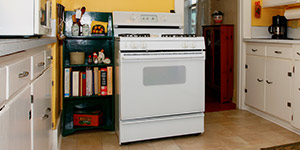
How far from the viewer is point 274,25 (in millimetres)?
3385

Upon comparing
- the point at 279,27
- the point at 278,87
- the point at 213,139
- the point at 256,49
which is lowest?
the point at 213,139

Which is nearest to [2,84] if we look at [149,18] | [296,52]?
[149,18]

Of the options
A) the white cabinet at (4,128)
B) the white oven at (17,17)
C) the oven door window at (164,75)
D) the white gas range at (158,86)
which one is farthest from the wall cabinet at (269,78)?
the white cabinet at (4,128)

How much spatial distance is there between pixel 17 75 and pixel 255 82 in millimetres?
2925

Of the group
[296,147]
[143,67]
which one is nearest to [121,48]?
[143,67]

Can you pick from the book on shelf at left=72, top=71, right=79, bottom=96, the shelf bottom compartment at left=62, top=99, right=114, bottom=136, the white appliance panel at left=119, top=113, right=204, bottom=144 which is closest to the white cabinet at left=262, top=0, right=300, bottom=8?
the white appliance panel at left=119, top=113, right=204, bottom=144

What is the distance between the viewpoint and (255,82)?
3.26 meters

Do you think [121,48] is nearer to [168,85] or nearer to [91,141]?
[168,85]

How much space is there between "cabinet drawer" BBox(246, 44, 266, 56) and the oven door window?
3.96 feet

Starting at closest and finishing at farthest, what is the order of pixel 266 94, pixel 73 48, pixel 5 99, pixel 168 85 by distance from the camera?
pixel 5 99, pixel 168 85, pixel 73 48, pixel 266 94

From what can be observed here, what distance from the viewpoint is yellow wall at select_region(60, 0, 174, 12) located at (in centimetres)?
278

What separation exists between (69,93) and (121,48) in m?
0.74

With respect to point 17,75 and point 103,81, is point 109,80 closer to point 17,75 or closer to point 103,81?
point 103,81

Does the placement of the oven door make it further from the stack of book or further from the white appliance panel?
the stack of book
